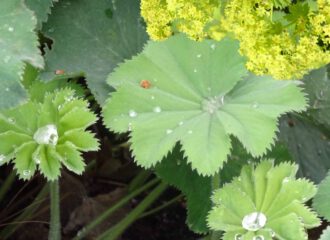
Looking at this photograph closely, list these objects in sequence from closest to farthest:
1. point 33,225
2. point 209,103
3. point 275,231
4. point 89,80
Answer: point 275,231
point 209,103
point 89,80
point 33,225

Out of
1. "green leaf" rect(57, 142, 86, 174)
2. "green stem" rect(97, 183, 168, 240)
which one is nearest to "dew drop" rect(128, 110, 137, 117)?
"green leaf" rect(57, 142, 86, 174)

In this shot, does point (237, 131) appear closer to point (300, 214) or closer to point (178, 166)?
point (300, 214)

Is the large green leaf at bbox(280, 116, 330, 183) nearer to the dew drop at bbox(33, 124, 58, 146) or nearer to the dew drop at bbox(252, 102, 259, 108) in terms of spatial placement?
the dew drop at bbox(252, 102, 259, 108)

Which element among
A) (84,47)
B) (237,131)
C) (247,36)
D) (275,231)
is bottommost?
(275,231)

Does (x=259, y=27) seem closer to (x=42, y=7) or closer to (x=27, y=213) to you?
(x=42, y=7)

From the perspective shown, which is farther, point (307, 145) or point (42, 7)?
point (307, 145)

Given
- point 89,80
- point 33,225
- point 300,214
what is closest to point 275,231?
point 300,214

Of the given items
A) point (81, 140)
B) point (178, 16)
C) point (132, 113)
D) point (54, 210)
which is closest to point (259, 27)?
point (178, 16)
